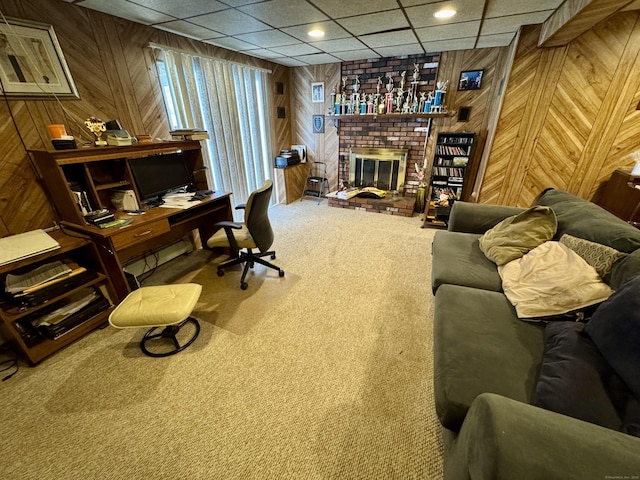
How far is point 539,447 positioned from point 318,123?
4.73 m

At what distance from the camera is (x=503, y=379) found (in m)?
1.01

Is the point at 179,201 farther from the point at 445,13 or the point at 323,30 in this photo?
the point at 445,13

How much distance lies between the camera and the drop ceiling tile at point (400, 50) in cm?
320

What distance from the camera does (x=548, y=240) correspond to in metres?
1.62

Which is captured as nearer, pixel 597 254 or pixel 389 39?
pixel 597 254

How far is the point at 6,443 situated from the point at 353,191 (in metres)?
4.31

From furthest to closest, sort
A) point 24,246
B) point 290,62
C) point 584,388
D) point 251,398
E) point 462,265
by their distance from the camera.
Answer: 1. point 290,62
2. point 462,265
3. point 24,246
4. point 251,398
5. point 584,388

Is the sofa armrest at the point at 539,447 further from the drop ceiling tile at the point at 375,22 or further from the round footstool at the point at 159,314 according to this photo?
the drop ceiling tile at the point at 375,22

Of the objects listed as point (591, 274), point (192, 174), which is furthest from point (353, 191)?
point (591, 274)

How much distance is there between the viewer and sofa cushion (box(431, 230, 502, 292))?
5.48ft

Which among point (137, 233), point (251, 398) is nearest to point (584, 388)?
point (251, 398)

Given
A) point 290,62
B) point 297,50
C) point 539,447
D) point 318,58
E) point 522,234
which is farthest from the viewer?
point 290,62

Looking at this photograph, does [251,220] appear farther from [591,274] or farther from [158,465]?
[591,274]

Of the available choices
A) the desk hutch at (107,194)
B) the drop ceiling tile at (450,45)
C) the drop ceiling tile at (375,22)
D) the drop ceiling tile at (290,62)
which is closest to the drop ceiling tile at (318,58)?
the drop ceiling tile at (290,62)
